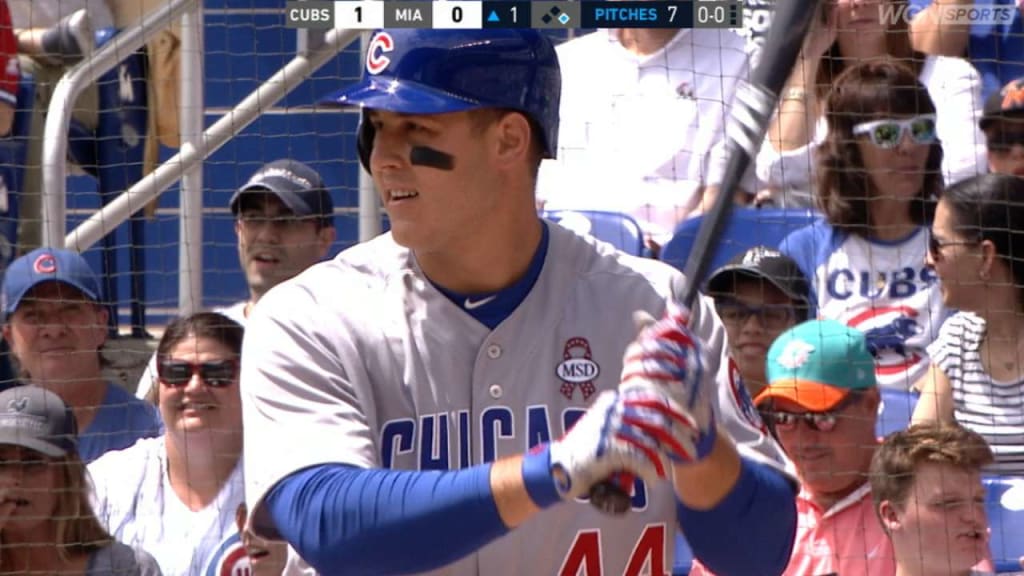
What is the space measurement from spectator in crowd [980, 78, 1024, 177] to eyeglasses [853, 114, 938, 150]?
0.16m

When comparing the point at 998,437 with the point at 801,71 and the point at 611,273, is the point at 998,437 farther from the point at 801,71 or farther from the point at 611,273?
the point at 611,273

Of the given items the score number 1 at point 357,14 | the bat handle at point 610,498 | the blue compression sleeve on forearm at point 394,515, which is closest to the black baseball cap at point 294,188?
the score number 1 at point 357,14

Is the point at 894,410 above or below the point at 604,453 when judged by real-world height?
below

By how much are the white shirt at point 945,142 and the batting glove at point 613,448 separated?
102 inches

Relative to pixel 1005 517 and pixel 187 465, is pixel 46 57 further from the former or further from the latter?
pixel 1005 517

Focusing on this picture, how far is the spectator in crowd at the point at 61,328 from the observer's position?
3982mm

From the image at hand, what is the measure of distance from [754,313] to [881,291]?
38 cm

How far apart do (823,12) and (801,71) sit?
6.5 inches

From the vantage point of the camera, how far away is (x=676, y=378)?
1.79m

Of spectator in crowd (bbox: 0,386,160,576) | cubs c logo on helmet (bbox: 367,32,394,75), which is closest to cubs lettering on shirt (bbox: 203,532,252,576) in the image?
spectator in crowd (bbox: 0,386,160,576)

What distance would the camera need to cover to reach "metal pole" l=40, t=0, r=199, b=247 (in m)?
4.48

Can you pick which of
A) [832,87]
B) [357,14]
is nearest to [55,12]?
[357,14]

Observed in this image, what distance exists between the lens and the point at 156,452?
3750mm
